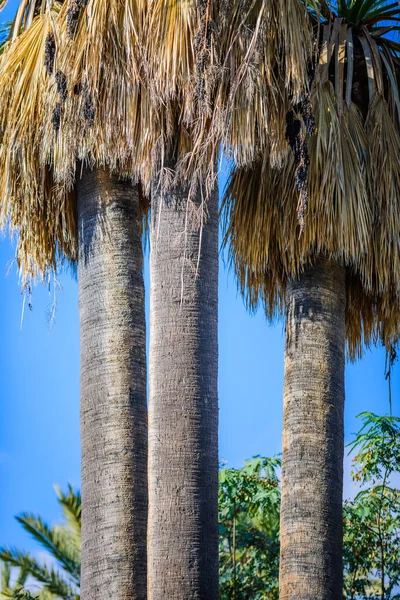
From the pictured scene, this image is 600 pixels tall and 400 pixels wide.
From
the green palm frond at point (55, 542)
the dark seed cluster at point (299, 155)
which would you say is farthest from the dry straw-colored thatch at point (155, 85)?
the green palm frond at point (55, 542)

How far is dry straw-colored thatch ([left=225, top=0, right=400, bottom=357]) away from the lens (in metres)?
6.73

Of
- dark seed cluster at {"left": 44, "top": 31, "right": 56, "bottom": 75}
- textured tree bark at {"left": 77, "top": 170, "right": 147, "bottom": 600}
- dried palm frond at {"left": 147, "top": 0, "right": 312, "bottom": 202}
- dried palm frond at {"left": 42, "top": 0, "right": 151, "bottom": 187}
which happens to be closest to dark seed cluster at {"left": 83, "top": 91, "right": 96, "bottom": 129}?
dried palm frond at {"left": 42, "top": 0, "right": 151, "bottom": 187}

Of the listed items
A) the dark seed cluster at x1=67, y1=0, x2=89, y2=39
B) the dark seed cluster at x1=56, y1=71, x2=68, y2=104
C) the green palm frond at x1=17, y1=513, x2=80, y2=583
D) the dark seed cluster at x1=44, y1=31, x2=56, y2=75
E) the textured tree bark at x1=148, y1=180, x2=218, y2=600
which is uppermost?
the dark seed cluster at x1=67, y1=0, x2=89, y2=39

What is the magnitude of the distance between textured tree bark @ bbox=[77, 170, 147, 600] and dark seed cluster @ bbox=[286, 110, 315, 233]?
95 centimetres

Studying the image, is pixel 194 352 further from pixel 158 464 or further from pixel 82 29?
pixel 82 29

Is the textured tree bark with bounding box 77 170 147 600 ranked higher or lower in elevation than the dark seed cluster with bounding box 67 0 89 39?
lower

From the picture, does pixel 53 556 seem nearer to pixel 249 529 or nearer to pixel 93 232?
pixel 249 529

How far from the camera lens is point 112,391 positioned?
19.8 feet

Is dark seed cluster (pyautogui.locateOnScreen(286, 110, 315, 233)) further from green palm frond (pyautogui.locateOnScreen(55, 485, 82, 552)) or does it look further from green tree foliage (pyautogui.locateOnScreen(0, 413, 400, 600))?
green palm frond (pyautogui.locateOnScreen(55, 485, 82, 552))

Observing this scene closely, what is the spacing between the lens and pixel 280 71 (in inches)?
253

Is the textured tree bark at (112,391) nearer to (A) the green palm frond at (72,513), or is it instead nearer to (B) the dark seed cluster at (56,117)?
(B) the dark seed cluster at (56,117)

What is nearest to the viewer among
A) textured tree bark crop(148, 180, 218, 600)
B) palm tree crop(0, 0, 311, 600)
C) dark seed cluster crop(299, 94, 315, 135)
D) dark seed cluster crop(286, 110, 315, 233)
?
textured tree bark crop(148, 180, 218, 600)

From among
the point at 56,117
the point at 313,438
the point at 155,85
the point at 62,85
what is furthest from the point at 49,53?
the point at 313,438

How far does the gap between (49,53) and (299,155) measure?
1391 millimetres
